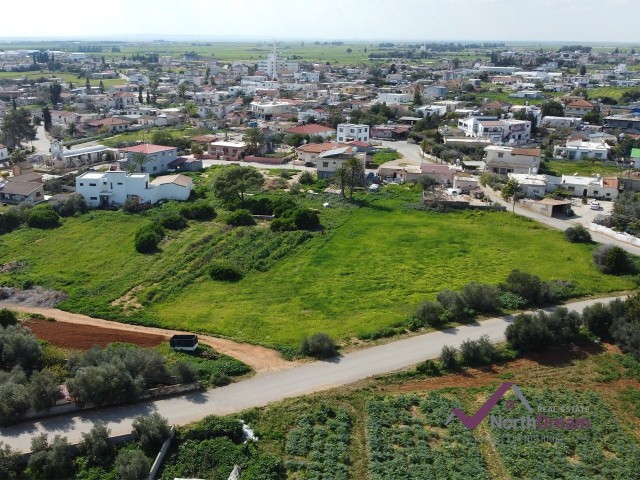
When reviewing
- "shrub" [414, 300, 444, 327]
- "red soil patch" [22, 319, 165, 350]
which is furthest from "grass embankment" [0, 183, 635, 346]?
"red soil patch" [22, 319, 165, 350]

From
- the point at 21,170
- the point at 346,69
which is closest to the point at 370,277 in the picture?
the point at 21,170

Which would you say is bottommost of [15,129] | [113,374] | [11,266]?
[11,266]

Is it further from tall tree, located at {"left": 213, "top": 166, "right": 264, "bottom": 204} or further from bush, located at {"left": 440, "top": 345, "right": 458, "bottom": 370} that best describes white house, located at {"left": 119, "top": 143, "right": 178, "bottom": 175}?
bush, located at {"left": 440, "top": 345, "right": 458, "bottom": 370}

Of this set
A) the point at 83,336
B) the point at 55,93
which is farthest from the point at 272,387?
the point at 55,93

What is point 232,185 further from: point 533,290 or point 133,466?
point 133,466

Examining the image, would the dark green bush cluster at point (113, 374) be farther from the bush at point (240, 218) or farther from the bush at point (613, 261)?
the bush at point (613, 261)

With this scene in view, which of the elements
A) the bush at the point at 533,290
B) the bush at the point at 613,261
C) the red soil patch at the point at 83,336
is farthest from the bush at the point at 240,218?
the bush at the point at 613,261
